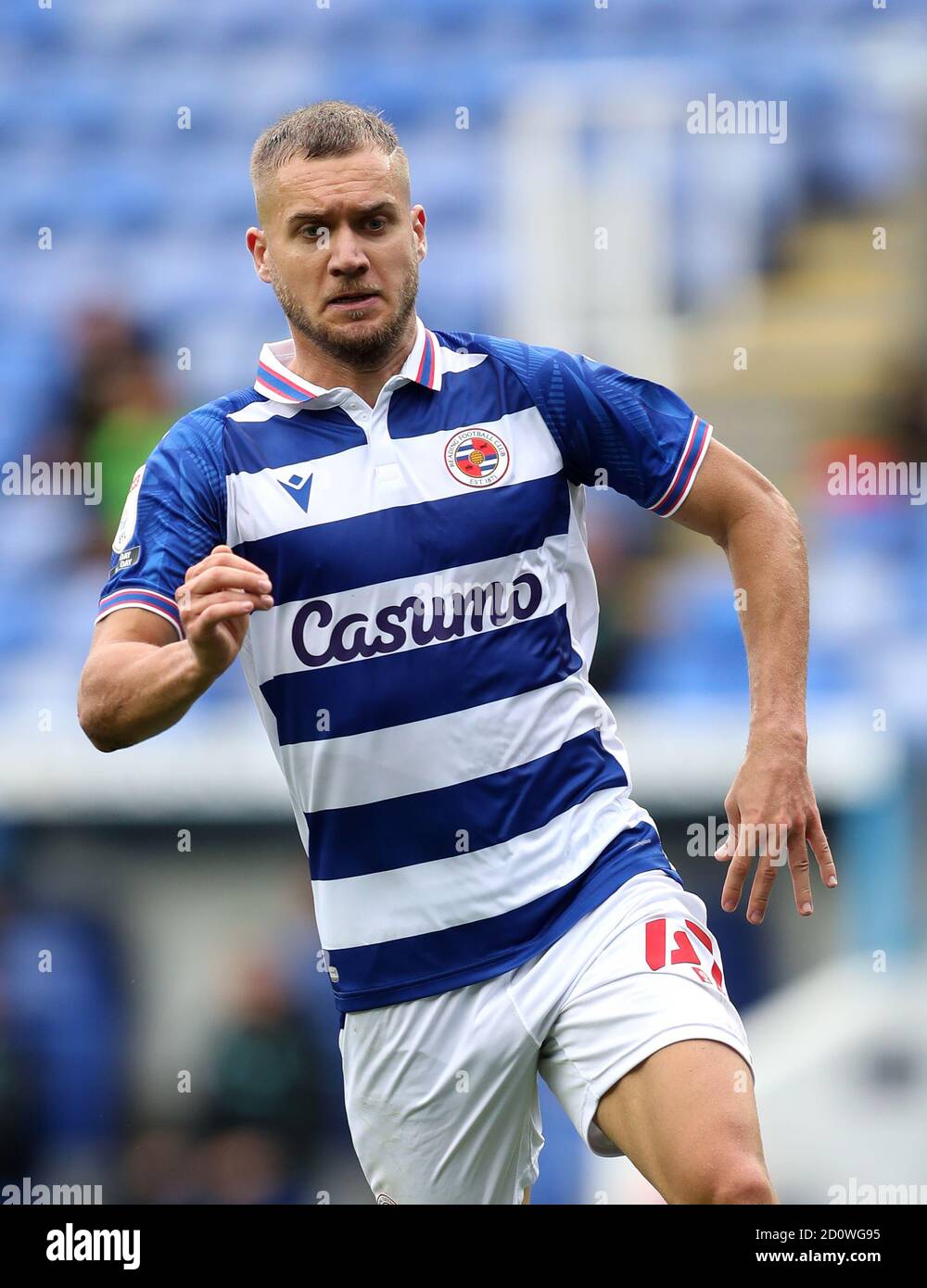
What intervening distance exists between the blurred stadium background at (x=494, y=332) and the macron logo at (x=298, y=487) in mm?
3182

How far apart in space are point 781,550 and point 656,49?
627 centimetres

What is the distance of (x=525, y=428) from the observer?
→ 3.51 metres

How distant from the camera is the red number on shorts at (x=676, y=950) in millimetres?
3184

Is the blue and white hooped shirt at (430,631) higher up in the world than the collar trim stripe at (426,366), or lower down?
lower down

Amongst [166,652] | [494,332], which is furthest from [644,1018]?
[494,332]

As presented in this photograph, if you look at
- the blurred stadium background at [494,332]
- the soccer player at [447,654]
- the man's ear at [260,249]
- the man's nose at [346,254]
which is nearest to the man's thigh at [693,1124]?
the soccer player at [447,654]

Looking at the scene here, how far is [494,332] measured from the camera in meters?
8.18

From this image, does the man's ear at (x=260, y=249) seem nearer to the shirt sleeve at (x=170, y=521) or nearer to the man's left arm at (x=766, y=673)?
the shirt sleeve at (x=170, y=521)

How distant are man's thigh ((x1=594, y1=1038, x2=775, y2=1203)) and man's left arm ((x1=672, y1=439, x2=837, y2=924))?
0.29m

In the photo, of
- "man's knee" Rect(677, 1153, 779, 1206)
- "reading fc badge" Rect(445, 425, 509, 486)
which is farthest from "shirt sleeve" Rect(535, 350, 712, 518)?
"man's knee" Rect(677, 1153, 779, 1206)

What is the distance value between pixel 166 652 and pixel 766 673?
1.12 meters

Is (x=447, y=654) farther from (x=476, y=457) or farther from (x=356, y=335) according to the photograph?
(x=356, y=335)

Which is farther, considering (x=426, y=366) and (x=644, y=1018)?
(x=426, y=366)

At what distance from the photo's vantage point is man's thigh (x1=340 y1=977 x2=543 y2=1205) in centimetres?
337
